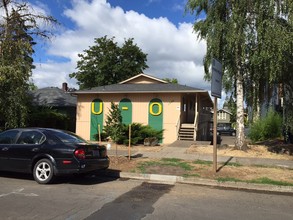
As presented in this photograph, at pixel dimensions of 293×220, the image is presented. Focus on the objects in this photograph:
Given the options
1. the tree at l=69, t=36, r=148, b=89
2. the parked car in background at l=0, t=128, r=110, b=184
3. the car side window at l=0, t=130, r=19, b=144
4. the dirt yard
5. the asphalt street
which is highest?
the tree at l=69, t=36, r=148, b=89

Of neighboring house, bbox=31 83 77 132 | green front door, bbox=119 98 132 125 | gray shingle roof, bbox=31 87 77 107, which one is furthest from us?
gray shingle roof, bbox=31 87 77 107

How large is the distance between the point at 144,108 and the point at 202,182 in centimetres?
1347

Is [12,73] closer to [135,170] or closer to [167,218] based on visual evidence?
[135,170]

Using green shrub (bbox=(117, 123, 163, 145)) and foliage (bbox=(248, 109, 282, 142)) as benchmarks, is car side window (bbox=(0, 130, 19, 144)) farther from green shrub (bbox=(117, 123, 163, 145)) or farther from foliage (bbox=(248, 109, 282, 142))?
foliage (bbox=(248, 109, 282, 142))

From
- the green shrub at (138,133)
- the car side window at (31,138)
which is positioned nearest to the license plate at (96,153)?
the car side window at (31,138)

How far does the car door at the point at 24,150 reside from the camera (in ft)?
30.7

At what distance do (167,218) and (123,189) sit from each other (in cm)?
278

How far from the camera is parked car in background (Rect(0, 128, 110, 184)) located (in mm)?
8969

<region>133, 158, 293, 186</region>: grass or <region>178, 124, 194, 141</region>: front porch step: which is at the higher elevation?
<region>178, 124, 194, 141</region>: front porch step

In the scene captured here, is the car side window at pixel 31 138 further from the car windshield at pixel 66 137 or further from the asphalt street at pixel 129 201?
the asphalt street at pixel 129 201

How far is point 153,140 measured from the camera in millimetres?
20203

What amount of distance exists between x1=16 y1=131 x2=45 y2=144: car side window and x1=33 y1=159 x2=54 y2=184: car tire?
0.62 metres

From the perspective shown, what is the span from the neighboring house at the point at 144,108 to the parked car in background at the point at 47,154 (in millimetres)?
12785

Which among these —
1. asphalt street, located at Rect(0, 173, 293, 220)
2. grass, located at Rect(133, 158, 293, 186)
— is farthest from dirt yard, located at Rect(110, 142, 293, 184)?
asphalt street, located at Rect(0, 173, 293, 220)
